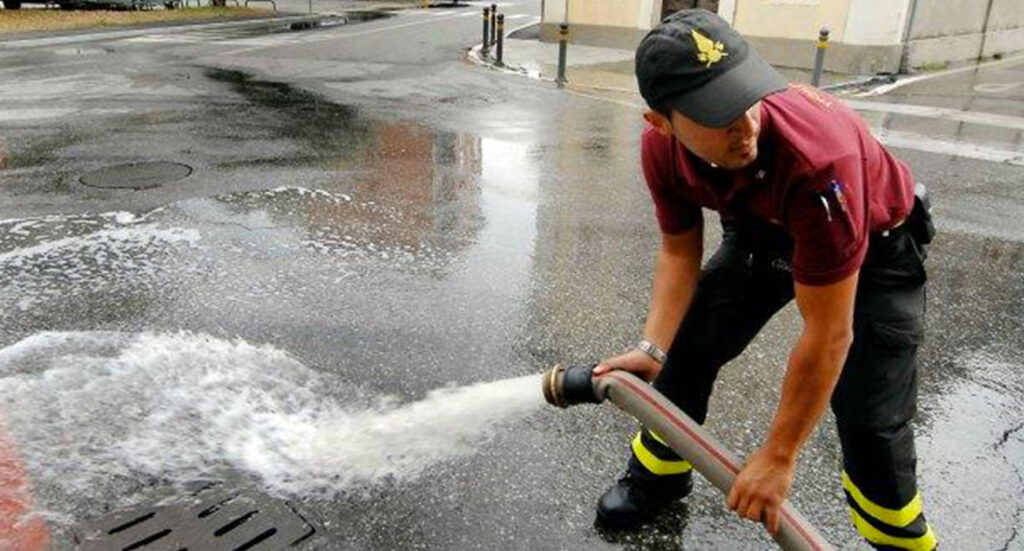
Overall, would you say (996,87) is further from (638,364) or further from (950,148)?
(638,364)

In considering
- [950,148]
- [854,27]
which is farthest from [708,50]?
[854,27]

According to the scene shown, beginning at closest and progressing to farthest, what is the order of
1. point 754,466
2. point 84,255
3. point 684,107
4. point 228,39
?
point 684,107
point 754,466
point 84,255
point 228,39

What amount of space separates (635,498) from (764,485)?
2.40ft

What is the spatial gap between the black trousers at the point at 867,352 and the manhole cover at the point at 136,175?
16.9ft

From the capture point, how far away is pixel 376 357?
3.66m

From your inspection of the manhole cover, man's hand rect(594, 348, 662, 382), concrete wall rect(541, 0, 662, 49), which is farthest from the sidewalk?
man's hand rect(594, 348, 662, 382)

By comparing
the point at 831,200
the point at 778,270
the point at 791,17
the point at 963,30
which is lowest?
the point at 778,270

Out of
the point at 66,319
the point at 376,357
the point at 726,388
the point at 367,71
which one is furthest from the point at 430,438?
the point at 367,71

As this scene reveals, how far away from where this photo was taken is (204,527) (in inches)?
99.3

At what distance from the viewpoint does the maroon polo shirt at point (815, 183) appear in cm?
169

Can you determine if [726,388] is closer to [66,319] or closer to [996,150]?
[66,319]

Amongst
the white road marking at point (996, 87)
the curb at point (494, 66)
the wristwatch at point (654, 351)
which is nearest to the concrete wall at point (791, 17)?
the white road marking at point (996, 87)

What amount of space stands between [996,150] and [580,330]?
7054 mm

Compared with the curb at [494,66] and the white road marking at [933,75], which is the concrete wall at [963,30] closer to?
the white road marking at [933,75]
